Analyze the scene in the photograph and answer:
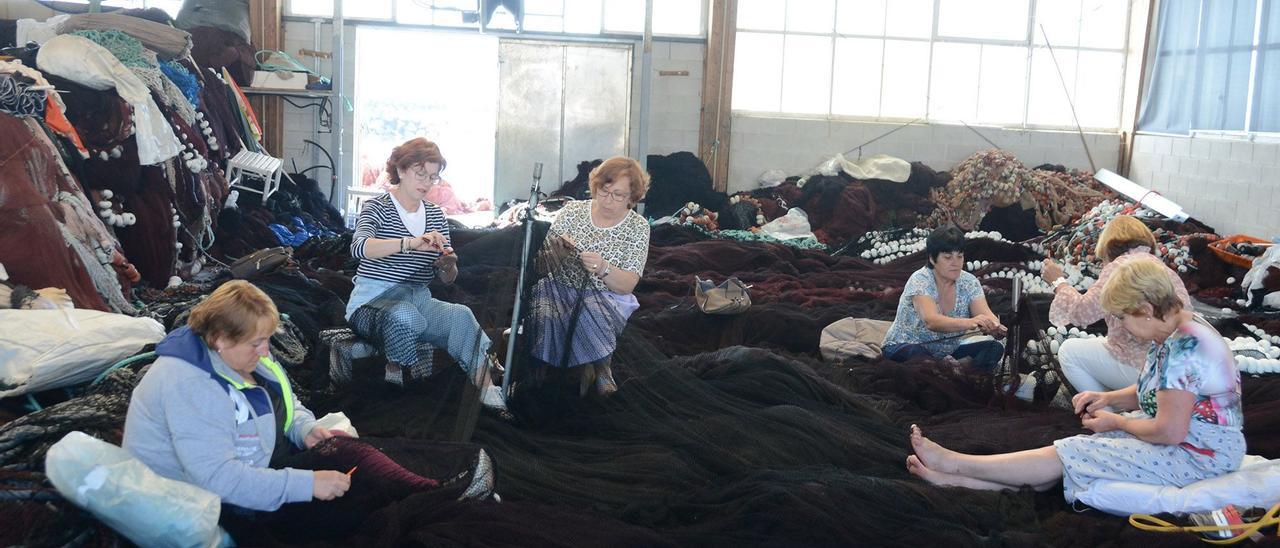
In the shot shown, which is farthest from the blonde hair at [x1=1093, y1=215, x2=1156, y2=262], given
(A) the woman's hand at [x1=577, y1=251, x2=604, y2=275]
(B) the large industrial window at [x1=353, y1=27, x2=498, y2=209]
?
(B) the large industrial window at [x1=353, y1=27, x2=498, y2=209]

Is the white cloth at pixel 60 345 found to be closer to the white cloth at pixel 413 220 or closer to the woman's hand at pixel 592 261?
the white cloth at pixel 413 220

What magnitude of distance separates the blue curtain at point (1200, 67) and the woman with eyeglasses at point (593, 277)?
6.37 meters

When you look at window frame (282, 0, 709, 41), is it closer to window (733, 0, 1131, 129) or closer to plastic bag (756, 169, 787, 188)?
window (733, 0, 1131, 129)

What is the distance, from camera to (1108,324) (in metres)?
4.52

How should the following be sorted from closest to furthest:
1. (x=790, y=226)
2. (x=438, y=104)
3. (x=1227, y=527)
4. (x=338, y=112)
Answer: (x=1227, y=527) < (x=790, y=226) < (x=338, y=112) < (x=438, y=104)

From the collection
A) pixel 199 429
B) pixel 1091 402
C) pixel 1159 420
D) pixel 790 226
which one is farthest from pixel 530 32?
pixel 199 429

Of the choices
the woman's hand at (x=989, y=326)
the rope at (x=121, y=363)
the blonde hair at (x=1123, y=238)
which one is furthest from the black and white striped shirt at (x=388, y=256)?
the blonde hair at (x=1123, y=238)

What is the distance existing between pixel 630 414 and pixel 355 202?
7922 millimetres

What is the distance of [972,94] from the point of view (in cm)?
1184

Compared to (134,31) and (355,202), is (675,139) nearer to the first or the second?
(355,202)

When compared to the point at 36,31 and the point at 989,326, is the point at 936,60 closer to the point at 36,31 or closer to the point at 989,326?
the point at 989,326

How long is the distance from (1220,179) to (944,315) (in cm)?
563

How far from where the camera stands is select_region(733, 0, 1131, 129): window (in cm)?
1169

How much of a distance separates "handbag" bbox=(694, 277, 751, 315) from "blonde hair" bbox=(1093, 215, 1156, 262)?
179cm
